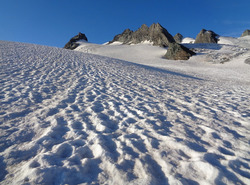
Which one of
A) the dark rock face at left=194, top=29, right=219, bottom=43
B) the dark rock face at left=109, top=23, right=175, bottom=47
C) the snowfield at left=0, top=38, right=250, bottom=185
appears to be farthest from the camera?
the dark rock face at left=194, top=29, right=219, bottom=43

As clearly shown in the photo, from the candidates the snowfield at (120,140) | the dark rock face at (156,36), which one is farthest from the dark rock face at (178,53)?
the snowfield at (120,140)

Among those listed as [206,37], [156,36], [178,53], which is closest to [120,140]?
[178,53]

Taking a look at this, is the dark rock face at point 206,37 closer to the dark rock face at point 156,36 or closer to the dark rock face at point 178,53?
the dark rock face at point 156,36

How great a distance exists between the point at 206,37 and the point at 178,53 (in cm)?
3529

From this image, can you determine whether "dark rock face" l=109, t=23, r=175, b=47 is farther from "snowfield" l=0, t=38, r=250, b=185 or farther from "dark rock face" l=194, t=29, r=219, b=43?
"snowfield" l=0, t=38, r=250, b=185

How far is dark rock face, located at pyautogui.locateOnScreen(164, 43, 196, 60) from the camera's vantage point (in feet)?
86.4

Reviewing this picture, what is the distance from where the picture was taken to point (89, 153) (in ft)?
7.97

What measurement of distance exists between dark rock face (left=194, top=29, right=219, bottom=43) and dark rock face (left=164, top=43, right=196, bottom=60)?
106 ft

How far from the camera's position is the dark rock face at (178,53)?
Result: 2633 centimetres

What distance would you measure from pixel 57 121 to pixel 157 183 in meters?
2.68

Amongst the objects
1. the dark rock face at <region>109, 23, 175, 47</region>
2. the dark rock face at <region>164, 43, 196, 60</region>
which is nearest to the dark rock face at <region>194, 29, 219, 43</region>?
the dark rock face at <region>109, 23, 175, 47</region>

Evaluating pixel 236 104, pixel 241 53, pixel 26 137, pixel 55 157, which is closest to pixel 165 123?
pixel 55 157

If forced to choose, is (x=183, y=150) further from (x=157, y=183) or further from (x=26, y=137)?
(x=26, y=137)

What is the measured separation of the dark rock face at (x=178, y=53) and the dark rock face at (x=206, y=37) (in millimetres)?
32303
